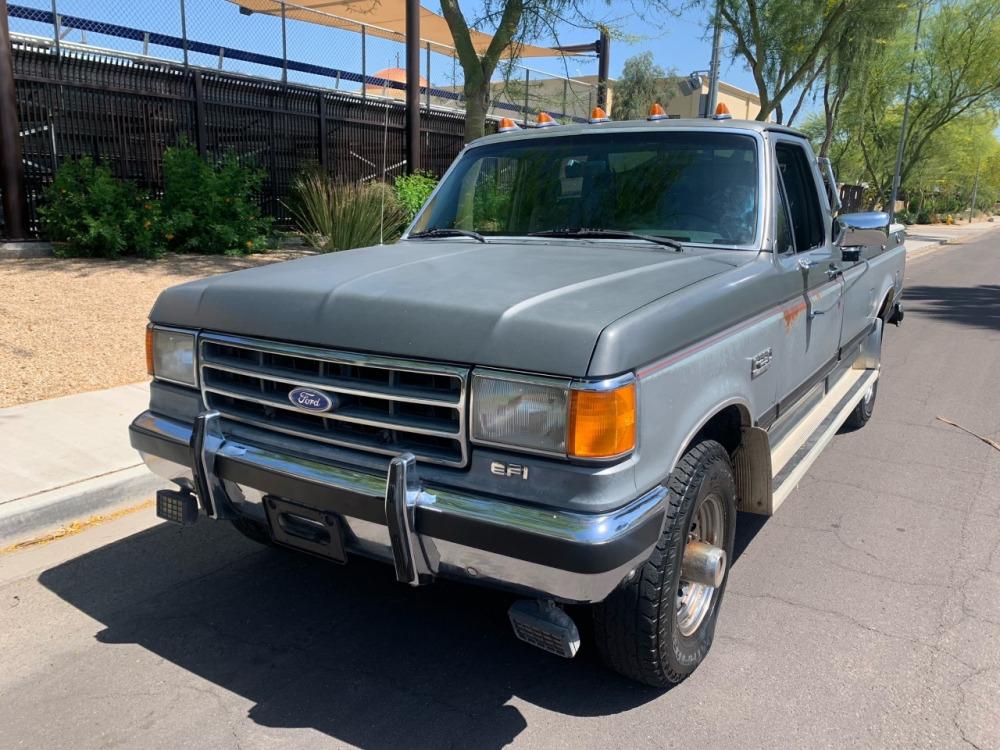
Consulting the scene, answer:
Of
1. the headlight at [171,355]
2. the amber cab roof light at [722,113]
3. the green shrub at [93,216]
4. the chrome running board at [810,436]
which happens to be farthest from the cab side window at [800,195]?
the green shrub at [93,216]

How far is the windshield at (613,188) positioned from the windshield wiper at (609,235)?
44mm

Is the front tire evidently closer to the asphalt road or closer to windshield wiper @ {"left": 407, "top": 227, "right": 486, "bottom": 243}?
the asphalt road

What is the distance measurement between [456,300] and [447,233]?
1602mm

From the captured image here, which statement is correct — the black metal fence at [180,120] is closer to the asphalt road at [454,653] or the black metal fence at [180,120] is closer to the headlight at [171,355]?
the asphalt road at [454,653]

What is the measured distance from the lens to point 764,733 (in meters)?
2.78

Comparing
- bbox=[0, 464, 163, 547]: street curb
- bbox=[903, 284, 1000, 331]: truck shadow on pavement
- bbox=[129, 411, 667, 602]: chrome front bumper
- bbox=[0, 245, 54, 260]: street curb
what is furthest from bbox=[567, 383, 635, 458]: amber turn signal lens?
bbox=[903, 284, 1000, 331]: truck shadow on pavement

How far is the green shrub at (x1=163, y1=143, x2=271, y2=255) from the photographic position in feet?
37.3

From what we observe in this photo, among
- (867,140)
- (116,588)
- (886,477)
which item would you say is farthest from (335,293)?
(867,140)

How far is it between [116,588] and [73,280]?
6.77 metres

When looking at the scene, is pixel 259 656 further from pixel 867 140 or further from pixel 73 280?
Answer: pixel 867 140

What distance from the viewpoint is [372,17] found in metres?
19.7

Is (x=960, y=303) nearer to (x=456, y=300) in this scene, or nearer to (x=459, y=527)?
(x=456, y=300)

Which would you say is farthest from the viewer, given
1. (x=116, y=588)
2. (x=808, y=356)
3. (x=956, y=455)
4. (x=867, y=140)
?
(x=867, y=140)

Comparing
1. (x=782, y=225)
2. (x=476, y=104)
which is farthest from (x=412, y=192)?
(x=782, y=225)
